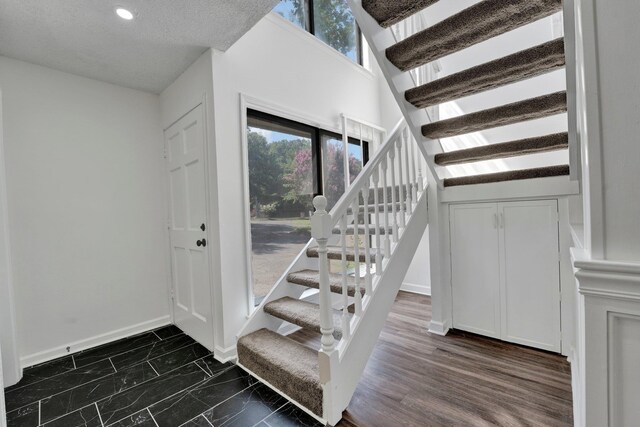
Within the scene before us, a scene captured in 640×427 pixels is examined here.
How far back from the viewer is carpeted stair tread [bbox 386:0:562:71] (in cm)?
119

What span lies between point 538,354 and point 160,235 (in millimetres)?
3262

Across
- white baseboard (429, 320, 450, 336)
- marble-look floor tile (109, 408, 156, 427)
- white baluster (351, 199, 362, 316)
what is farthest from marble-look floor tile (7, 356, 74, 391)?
white baseboard (429, 320, 450, 336)

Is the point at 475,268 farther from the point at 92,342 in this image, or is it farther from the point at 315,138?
the point at 92,342

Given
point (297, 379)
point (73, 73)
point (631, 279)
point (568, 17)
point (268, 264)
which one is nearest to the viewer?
point (631, 279)

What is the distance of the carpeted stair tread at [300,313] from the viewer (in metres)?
1.74

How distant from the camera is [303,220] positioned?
2.84 meters

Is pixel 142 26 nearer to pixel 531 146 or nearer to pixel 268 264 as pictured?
A: pixel 268 264

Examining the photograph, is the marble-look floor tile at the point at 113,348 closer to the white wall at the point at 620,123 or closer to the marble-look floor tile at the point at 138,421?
the marble-look floor tile at the point at 138,421

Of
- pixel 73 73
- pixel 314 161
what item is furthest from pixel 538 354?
pixel 73 73

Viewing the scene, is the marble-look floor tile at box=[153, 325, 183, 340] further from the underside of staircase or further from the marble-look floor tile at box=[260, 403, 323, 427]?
the marble-look floor tile at box=[260, 403, 323, 427]

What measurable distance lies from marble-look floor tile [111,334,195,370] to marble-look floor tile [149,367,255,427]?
0.62 metres

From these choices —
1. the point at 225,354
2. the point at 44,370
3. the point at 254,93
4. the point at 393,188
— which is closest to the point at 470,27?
the point at 393,188

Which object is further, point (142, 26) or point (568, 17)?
point (142, 26)

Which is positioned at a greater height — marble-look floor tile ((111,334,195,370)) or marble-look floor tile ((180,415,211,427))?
marble-look floor tile ((111,334,195,370))
